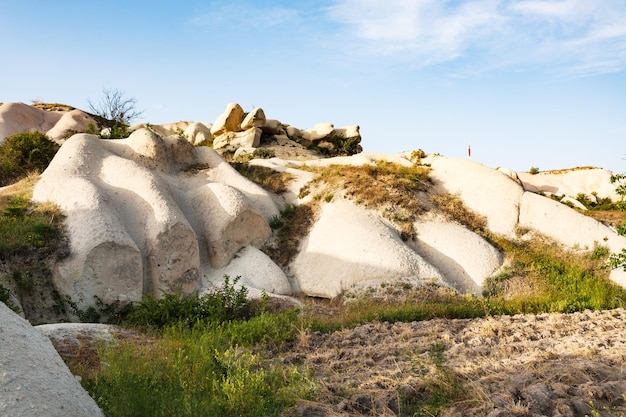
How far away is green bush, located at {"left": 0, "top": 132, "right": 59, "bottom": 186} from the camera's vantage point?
21.7 m

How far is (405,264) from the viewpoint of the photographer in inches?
623

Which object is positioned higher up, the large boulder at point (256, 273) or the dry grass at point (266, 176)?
the dry grass at point (266, 176)

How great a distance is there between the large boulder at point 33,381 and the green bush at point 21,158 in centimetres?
1889

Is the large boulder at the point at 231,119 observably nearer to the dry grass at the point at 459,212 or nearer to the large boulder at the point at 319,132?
the large boulder at the point at 319,132

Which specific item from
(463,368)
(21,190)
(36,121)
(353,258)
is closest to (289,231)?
(353,258)

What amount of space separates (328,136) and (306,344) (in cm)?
3279

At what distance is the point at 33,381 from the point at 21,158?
66.7 ft

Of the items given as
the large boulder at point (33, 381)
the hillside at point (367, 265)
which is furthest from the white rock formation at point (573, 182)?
the large boulder at point (33, 381)

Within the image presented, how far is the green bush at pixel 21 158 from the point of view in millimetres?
21719

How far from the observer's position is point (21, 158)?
21922mm

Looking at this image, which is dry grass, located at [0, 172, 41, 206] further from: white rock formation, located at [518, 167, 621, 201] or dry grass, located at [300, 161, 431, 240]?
white rock formation, located at [518, 167, 621, 201]

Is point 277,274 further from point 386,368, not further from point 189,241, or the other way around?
point 386,368

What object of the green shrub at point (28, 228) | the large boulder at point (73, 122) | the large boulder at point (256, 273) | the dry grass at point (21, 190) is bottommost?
the large boulder at point (256, 273)

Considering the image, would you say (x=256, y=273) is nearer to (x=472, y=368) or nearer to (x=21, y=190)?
(x=21, y=190)
